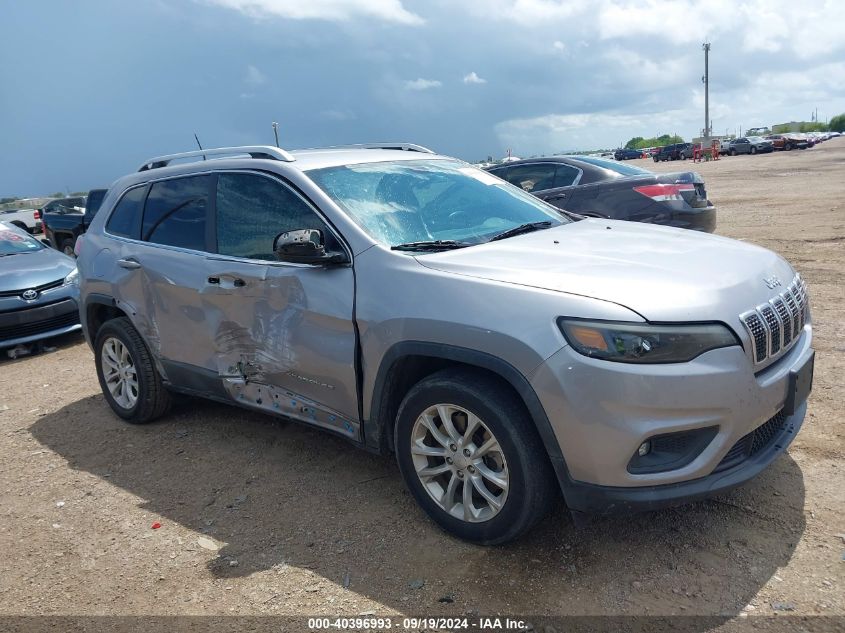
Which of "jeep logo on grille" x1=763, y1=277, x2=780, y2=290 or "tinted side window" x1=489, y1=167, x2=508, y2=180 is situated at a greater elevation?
"tinted side window" x1=489, y1=167, x2=508, y2=180

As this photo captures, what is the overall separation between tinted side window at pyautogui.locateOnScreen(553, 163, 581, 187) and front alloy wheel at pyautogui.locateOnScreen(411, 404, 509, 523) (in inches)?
229

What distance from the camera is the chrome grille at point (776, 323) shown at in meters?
2.75

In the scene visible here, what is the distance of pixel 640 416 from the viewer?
2.54 m

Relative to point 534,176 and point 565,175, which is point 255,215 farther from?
point 534,176

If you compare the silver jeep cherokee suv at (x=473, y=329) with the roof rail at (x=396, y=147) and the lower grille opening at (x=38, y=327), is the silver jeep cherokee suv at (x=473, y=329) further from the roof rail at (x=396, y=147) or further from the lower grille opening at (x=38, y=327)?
the lower grille opening at (x=38, y=327)

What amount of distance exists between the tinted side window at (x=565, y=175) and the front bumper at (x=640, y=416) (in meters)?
5.81

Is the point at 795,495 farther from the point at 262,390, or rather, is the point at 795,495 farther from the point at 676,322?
the point at 262,390

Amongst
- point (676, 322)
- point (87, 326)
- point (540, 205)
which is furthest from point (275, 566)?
point (87, 326)

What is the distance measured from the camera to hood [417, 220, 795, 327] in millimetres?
2670

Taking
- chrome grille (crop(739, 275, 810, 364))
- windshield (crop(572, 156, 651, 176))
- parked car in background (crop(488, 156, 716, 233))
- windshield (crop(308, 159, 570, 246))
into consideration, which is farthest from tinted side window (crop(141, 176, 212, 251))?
windshield (crop(572, 156, 651, 176))

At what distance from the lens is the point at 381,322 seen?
3.14 metres

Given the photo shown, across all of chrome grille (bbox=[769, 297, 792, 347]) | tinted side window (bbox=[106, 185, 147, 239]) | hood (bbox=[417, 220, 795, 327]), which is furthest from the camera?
tinted side window (bbox=[106, 185, 147, 239])

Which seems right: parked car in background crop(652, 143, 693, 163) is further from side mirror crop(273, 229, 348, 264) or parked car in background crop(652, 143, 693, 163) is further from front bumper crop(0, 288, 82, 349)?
side mirror crop(273, 229, 348, 264)

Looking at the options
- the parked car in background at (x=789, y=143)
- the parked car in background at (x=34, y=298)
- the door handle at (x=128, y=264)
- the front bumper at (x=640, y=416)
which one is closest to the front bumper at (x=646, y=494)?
the front bumper at (x=640, y=416)
